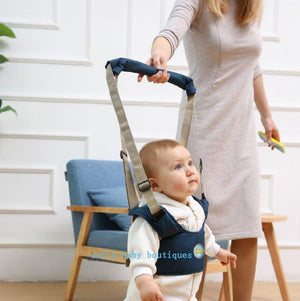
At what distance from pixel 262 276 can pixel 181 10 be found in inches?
93.7

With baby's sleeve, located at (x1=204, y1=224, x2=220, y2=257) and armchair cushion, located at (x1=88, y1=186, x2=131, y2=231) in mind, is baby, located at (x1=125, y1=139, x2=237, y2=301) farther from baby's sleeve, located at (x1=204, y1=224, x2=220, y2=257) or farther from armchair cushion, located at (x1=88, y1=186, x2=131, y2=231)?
armchair cushion, located at (x1=88, y1=186, x2=131, y2=231)

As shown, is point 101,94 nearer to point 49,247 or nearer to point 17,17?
point 17,17

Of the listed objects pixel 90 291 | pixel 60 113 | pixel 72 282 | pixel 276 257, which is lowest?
pixel 90 291

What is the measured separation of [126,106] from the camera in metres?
3.71

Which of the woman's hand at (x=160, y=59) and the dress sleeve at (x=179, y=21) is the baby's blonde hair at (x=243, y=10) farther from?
the woman's hand at (x=160, y=59)

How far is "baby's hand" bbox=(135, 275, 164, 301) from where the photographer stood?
1.29 metres

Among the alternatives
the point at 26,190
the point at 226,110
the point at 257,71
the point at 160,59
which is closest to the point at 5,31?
the point at 26,190

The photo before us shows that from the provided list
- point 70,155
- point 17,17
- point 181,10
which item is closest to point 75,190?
point 70,155

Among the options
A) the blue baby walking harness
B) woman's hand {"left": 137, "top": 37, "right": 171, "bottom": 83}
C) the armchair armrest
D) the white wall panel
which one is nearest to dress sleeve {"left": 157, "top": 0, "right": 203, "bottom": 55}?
woman's hand {"left": 137, "top": 37, "right": 171, "bottom": 83}

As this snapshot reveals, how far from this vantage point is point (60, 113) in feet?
12.1

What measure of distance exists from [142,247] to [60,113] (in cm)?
240

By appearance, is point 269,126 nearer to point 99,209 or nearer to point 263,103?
point 263,103

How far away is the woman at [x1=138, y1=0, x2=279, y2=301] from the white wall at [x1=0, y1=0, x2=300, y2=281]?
1.72 m

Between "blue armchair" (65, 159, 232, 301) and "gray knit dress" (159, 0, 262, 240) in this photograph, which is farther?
"blue armchair" (65, 159, 232, 301)
